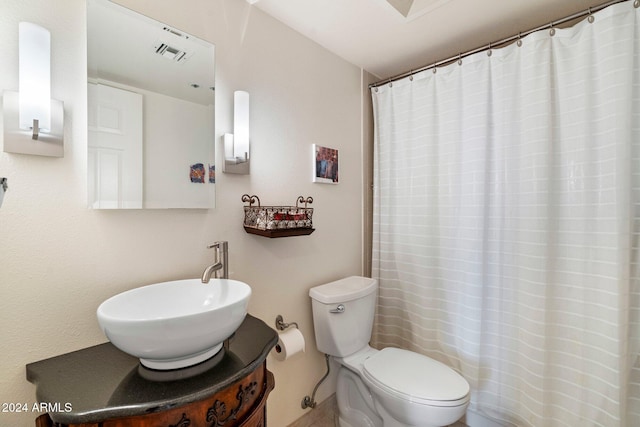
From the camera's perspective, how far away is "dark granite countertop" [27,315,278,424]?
65 centimetres

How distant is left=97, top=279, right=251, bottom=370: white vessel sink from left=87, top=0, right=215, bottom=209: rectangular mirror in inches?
13.6

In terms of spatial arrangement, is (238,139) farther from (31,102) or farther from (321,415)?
(321,415)

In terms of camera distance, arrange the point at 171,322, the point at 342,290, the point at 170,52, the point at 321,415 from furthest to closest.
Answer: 1. the point at 321,415
2. the point at 342,290
3. the point at 170,52
4. the point at 171,322

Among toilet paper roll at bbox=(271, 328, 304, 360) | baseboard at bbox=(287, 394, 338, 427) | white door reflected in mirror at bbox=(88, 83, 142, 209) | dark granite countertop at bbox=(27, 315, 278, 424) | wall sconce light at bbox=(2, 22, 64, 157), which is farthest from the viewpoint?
baseboard at bbox=(287, 394, 338, 427)

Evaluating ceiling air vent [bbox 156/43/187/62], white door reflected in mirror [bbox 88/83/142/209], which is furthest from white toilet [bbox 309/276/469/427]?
ceiling air vent [bbox 156/43/187/62]

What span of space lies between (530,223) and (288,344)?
1339mm

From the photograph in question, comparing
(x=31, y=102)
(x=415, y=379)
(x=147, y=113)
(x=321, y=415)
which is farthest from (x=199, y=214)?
(x=321, y=415)

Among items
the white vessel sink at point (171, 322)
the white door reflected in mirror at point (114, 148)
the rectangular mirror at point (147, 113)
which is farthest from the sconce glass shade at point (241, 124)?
the white vessel sink at point (171, 322)

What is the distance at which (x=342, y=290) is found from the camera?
5.34 ft

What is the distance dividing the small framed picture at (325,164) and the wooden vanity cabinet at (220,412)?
1.06 metres

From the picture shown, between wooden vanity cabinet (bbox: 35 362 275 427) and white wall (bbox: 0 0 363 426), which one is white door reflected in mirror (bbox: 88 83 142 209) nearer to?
white wall (bbox: 0 0 363 426)

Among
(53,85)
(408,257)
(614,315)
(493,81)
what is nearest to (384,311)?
(408,257)

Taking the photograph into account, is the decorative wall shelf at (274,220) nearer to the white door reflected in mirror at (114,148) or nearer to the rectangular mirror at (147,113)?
the rectangular mirror at (147,113)

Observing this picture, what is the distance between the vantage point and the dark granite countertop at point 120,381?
2.14ft
